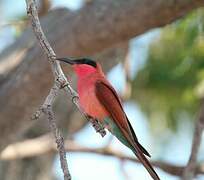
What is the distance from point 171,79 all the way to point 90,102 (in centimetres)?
304

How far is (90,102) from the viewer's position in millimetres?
2918

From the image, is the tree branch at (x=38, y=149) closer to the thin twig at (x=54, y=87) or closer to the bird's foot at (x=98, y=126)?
the bird's foot at (x=98, y=126)

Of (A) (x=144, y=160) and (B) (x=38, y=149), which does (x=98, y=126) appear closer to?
(A) (x=144, y=160)

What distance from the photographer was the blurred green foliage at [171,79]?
18.0ft

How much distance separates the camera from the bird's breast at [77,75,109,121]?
2.89m

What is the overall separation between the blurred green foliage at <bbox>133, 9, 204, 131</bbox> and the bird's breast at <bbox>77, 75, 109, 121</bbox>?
243 centimetres

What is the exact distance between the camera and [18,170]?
6254 mm

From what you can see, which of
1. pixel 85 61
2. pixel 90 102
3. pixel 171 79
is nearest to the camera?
pixel 90 102

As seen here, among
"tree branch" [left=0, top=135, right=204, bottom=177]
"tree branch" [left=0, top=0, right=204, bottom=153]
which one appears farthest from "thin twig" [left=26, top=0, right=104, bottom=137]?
"tree branch" [left=0, top=135, right=204, bottom=177]

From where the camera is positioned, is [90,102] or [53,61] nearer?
[53,61]

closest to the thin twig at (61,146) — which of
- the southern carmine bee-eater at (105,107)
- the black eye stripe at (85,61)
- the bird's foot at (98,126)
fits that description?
the bird's foot at (98,126)

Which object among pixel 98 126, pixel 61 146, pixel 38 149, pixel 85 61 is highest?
pixel 38 149

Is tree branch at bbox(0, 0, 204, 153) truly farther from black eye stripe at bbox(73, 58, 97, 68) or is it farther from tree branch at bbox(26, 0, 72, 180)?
tree branch at bbox(26, 0, 72, 180)

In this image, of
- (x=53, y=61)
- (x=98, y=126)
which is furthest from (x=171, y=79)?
(x=53, y=61)
